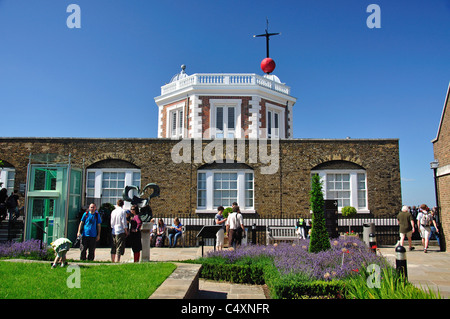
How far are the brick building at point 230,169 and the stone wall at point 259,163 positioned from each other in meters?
0.05

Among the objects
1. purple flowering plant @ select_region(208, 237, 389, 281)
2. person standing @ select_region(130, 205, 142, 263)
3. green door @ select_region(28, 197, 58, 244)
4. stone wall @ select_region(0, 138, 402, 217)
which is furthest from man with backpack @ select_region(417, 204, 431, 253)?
green door @ select_region(28, 197, 58, 244)

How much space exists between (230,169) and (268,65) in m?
14.1

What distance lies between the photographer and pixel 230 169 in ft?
57.1

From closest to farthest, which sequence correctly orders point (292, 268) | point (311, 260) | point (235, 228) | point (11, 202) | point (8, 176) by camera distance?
point (292, 268) < point (311, 260) < point (235, 228) < point (11, 202) < point (8, 176)

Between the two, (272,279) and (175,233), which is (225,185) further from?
(272,279)

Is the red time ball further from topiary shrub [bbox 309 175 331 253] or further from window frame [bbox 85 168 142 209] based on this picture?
topiary shrub [bbox 309 175 331 253]

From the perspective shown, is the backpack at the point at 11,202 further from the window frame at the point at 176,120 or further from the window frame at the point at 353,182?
the window frame at the point at 353,182

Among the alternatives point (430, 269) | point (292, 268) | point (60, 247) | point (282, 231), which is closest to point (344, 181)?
point (282, 231)

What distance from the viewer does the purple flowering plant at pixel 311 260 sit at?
7.24 meters

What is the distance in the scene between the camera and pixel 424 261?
12.2 m
